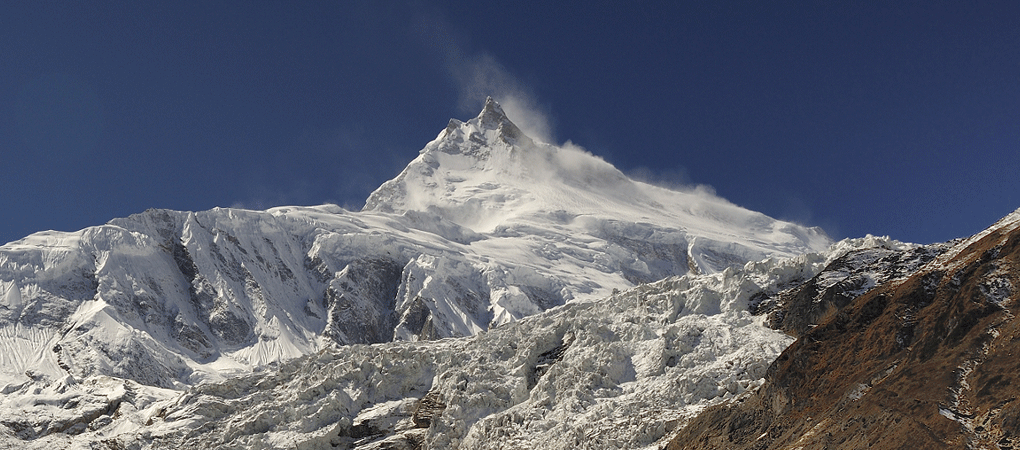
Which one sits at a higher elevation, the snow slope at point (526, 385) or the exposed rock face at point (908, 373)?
the snow slope at point (526, 385)

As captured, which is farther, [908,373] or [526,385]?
[526,385]

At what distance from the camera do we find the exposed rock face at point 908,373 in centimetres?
3997

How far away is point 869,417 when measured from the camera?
4372cm

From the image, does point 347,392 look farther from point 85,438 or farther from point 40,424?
point 40,424

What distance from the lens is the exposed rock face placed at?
40.0 meters

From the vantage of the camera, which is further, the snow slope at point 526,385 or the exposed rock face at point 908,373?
the snow slope at point 526,385

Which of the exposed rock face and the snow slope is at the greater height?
the snow slope

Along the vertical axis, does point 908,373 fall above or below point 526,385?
below

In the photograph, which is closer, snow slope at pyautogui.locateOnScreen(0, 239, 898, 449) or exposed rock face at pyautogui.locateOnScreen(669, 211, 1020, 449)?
exposed rock face at pyautogui.locateOnScreen(669, 211, 1020, 449)

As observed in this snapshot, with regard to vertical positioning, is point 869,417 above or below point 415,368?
below

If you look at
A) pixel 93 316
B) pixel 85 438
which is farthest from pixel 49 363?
pixel 85 438

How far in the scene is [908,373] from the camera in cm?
4497

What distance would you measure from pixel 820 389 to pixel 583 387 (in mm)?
22181

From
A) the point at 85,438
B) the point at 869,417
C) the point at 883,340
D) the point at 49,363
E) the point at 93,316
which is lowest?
the point at 869,417
